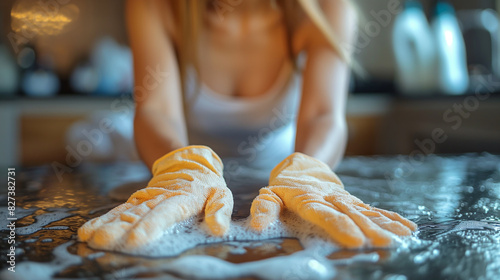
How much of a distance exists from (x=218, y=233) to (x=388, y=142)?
7.18ft

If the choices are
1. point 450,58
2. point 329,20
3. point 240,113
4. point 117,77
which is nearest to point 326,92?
point 329,20

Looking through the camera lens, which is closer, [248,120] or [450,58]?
[248,120]

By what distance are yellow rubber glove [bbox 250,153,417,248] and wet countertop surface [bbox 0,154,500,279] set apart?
24mm

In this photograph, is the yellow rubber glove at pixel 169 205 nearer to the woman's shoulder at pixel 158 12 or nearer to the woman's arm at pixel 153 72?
the woman's arm at pixel 153 72

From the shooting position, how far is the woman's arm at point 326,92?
0.89 meters

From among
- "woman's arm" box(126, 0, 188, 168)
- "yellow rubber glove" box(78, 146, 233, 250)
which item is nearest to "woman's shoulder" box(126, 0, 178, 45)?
"woman's arm" box(126, 0, 188, 168)

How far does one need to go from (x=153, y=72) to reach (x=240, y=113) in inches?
13.3

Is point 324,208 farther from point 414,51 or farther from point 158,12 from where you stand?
point 414,51

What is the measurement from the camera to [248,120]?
1308 millimetres

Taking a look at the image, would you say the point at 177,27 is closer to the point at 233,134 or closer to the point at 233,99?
the point at 233,99

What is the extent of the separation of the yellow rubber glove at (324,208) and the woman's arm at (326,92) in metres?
0.16

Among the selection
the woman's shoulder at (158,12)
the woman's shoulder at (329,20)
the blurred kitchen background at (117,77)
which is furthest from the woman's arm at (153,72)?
the blurred kitchen background at (117,77)

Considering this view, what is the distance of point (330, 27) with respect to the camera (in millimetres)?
1062

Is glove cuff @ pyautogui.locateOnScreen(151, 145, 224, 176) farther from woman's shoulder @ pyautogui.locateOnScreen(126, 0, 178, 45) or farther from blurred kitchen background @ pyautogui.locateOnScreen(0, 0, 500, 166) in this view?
blurred kitchen background @ pyautogui.locateOnScreen(0, 0, 500, 166)
